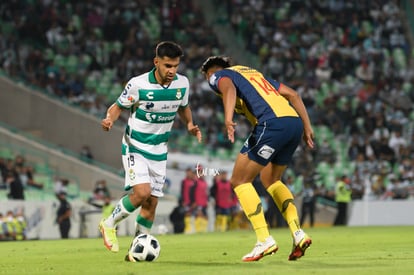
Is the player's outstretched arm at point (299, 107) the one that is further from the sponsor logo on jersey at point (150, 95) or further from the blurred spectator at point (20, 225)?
the blurred spectator at point (20, 225)

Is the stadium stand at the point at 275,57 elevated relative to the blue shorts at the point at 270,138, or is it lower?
lower

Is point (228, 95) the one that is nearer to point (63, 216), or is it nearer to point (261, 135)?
point (261, 135)

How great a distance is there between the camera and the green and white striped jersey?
38.3ft

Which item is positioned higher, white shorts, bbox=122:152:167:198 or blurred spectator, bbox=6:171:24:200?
white shorts, bbox=122:152:167:198

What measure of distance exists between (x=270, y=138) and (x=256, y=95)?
1.64 feet

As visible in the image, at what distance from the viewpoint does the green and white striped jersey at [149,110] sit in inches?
460

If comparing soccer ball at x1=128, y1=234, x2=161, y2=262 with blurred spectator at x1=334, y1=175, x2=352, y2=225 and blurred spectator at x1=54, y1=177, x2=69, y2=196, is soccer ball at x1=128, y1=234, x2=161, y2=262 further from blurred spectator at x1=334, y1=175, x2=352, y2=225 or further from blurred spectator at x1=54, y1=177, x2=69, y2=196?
blurred spectator at x1=334, y1=175, x2=352, y2=225

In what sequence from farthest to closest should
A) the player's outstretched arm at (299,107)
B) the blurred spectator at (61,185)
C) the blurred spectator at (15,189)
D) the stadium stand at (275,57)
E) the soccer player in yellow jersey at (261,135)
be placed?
1. the stadium stand at (275,57)
2. the blurred spectator at (61,185)
3. the blurred spectator at (15,189)
4. the player's outstretched arm at (299,107)
5. the soccer player in yellow jersey at (261,135)

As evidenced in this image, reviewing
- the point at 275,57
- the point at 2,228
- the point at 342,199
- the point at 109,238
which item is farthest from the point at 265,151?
the point at 275,57

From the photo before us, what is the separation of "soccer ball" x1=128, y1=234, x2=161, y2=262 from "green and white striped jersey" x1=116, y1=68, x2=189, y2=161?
0.95m

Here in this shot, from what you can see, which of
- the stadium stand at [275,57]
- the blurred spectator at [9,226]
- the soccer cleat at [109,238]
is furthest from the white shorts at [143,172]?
the stadium stand at [275,57]

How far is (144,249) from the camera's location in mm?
11477

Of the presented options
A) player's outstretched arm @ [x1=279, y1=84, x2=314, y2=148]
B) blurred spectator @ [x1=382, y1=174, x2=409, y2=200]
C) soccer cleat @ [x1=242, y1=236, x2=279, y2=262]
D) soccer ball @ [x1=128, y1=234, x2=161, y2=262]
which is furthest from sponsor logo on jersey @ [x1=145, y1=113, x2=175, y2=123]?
blurred spectator @ [x1=382, y1=174, x2=409, y2=200]

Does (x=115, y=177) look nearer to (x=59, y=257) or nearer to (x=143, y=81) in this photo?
(x=59, y=257)
